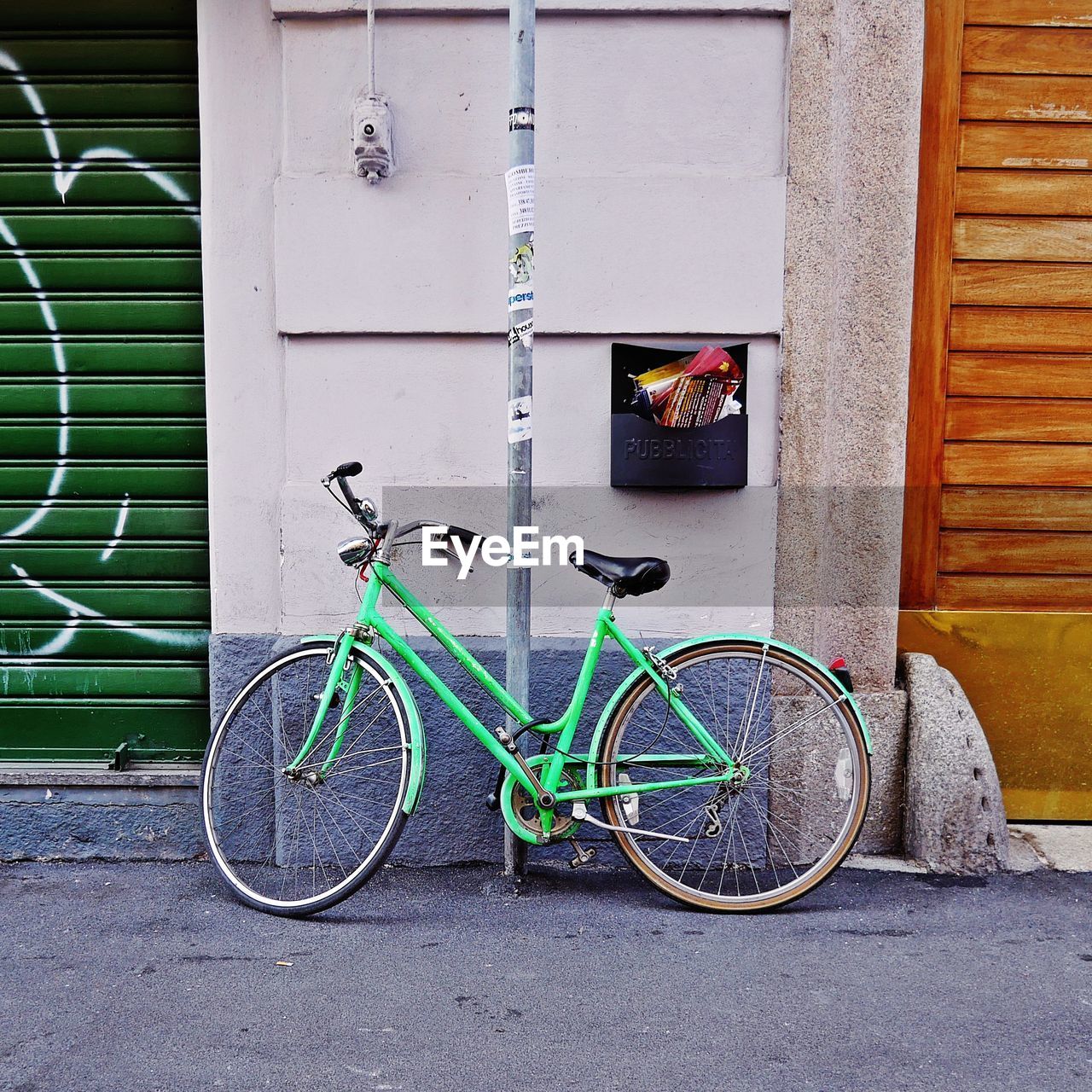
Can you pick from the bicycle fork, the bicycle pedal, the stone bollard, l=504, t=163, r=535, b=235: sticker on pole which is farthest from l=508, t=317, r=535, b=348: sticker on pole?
the stone bollard

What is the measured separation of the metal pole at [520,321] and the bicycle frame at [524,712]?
0.55 ft

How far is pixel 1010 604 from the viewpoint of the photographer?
156 inches

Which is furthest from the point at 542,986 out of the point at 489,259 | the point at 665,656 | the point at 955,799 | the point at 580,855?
the point at 489,259

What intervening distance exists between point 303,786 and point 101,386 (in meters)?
1.66

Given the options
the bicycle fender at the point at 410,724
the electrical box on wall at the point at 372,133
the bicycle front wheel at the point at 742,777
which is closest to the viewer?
the bicycle fender at the point at 410,724

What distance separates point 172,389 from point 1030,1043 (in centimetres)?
335

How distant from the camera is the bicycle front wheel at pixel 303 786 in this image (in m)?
3.16

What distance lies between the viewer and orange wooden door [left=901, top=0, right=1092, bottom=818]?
12.2 feet

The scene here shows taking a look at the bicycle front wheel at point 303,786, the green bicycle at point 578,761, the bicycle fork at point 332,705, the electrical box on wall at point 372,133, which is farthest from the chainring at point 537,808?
the electrical box on wall at point 372,133

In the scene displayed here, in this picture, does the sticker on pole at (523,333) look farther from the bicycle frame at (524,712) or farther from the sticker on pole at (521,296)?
the bicycle frame at (524,712)

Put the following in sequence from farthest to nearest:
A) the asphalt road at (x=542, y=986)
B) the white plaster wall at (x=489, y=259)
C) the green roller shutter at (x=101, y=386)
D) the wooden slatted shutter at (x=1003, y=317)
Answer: the wooden slatted shutter at (x=1003, y=317), the green roller shutter at (x=101, y=386), the white plaster wall at (x=489, y=259), the asphalt road at (x=542, y=986)

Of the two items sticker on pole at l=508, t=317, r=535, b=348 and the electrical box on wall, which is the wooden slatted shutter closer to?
sticker on pole at l=508, t=317, r=535, b=348

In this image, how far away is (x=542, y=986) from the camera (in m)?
2.75

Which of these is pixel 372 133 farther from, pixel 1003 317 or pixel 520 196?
pixel 1003 317
